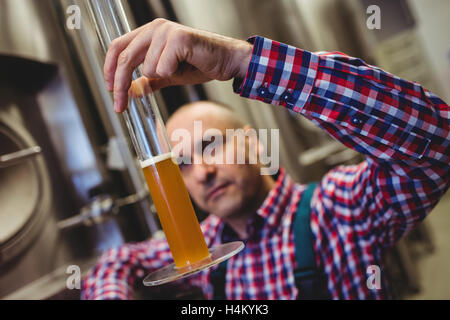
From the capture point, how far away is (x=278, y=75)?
0.61 metres

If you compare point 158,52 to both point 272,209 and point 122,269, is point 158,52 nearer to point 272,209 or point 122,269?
point 272,209

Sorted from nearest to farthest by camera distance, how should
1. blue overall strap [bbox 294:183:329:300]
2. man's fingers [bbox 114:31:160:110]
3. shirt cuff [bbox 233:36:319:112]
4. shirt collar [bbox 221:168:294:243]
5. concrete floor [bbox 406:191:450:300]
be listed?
man's fingers [bbox 114:31:160:110] → shirt cuff [bbox 233:36:319:112] → blue overall strap [bbox 294:183:329:300] → shirt collar [bbox 221:168:294:243] → concrete floor [bbox 406:191:450:300]

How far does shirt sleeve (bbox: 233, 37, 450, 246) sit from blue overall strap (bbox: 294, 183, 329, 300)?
252mm

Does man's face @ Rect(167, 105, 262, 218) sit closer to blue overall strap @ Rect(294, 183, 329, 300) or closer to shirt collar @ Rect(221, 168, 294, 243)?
shirt collar @ Rect(221, 168, 294, 243)

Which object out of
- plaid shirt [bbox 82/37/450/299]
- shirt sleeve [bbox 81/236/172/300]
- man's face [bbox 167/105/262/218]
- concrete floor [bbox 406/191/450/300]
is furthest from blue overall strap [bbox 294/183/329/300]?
concrete floor [bbox 406/191/450/300]

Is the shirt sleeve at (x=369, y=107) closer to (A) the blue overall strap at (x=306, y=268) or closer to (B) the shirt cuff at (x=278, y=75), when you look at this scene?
(B) the shirt cuff at (x=278, y=75)

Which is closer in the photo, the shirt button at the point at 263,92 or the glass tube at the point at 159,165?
the glass tube at the point at 159,165

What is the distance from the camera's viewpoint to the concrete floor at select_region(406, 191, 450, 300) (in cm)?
197

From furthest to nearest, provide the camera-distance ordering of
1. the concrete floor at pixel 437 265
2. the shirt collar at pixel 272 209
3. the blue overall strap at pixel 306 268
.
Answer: the concrete floor at pixel 437 265 < the shirt collar at pixel 272 209 < the blue overall strap at pixel 306 268

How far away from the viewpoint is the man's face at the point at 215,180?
3.65ft

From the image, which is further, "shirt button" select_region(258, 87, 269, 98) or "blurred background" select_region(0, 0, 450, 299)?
"blurred background" select_region(0, 0, 450, 299)

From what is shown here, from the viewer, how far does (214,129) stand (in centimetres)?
117

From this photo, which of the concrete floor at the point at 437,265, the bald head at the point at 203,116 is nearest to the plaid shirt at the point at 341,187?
the bald head at the point at 203,116
